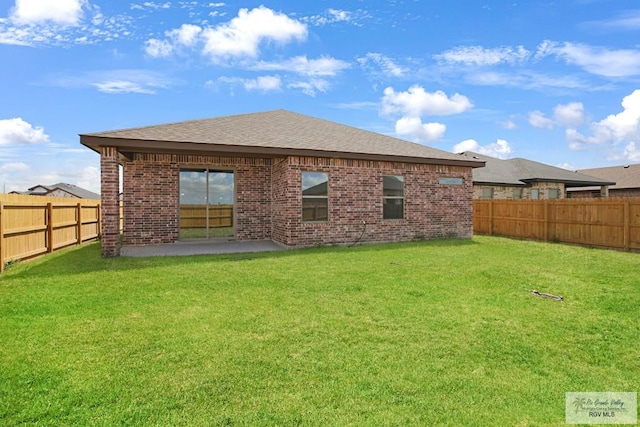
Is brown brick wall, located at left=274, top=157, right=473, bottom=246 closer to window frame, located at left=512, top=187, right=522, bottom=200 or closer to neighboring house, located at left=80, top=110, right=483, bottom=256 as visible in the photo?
neighboring house, located at left=80, top=110, right=483, bottom=256

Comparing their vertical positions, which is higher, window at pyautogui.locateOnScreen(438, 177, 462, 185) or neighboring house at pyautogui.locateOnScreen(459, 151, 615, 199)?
neighboring house at pyautogui.locateOnScreen(459, 151, 615, 199)

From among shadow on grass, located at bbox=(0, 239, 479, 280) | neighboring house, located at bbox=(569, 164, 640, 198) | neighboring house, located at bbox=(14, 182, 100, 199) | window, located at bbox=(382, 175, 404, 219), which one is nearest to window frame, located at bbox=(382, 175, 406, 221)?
window, located at bbox=(382, 175, 404, 219)

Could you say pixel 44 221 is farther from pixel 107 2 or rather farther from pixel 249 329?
pixel 249 329

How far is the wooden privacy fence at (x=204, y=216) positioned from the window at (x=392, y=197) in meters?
5.36

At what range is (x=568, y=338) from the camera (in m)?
3.85

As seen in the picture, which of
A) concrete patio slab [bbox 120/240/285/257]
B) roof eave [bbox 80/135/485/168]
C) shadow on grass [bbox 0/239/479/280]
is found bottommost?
shadow on grass [bbox 0/239/479/280]

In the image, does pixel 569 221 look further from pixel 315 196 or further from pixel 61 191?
pixel 61 191

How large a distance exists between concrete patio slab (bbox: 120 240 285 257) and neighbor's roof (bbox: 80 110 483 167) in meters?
2.83

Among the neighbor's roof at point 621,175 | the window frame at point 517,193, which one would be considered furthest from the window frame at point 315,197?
the neighbor's roof at point 621,175

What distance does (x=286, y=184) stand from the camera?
10859mm

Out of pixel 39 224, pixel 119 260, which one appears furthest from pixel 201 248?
pixel 39 224

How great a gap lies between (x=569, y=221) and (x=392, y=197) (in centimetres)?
655

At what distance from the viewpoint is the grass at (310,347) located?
8.18ft

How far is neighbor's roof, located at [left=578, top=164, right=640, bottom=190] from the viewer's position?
96.8ft
